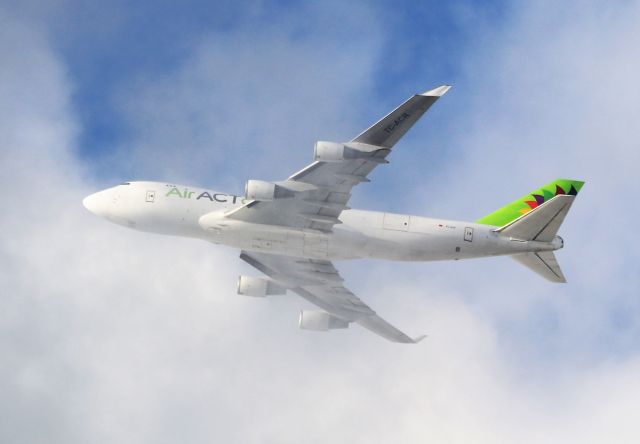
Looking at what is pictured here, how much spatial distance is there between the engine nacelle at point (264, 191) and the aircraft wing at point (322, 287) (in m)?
8.91

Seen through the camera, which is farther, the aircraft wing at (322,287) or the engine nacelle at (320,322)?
the engine nacelle at (320,322)

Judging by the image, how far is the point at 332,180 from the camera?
60.2m

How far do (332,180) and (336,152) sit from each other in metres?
A: 3.40

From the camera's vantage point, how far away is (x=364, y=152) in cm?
5712

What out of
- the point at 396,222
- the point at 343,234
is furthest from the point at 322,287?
the point at 396,222

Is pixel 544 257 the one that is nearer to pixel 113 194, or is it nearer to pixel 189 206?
pixel 189 206

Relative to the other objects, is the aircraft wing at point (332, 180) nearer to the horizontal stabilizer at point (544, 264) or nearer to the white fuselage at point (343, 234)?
the white fuselage at point (343, 234)

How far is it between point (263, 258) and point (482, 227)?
15723 millimetres

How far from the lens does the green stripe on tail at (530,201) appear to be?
67188 mm

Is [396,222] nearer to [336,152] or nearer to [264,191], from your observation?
[336,152]

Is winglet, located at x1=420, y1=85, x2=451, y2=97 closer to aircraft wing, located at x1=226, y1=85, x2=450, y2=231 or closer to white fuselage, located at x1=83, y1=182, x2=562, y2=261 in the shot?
aircraft wing, located at x1=226, y1=85, x2=450, y2=231

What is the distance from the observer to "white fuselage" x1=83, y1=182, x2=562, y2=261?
6319cm

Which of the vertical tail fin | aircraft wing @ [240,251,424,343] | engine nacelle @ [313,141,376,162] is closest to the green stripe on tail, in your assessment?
the vertical tail fin

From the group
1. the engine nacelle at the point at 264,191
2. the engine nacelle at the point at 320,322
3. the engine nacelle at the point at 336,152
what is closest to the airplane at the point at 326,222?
the engine nacelle at the point at 264,191
